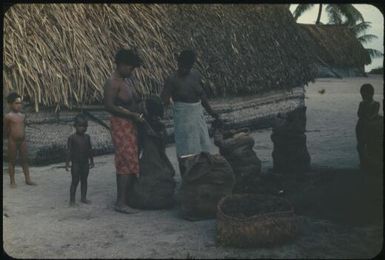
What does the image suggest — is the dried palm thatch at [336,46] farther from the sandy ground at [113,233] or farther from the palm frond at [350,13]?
the sandy ground at [113,233]

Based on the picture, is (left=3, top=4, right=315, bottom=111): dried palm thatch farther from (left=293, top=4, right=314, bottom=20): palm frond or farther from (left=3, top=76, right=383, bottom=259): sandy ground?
(left=293, top=4, right=314, bottom=20): palm frond

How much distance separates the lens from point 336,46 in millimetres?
27438

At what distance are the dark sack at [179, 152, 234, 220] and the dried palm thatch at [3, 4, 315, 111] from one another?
320 centimetres

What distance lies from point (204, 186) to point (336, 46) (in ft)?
82.0

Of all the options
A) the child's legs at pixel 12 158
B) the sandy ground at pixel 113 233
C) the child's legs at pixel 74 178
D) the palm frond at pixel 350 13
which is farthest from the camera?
the palm frond at pixel 350 13

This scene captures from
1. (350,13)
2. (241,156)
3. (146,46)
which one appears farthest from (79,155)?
(350,13)

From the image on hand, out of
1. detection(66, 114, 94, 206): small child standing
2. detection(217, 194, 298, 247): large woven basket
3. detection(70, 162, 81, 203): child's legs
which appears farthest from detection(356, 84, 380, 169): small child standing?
detection(70, 162, 81, 203): child's legs

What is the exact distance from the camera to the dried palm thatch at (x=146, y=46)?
680cm

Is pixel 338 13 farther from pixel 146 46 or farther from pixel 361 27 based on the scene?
pixel 146 46

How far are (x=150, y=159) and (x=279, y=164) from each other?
6.11 feet

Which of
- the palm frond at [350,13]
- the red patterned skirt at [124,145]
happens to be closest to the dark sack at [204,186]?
the red patterned skirt at [124,145]

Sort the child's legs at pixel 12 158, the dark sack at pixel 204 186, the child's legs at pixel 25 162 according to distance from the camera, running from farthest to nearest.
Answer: the child's legs at pixel 25 162 < the child's legs at pixel 12 158 < the dark sack at pixel 204 186

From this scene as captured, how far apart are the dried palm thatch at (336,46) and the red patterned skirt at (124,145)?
76.2 ft

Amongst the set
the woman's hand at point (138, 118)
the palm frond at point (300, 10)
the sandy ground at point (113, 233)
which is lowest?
the sandy ground at point (113, 233)
